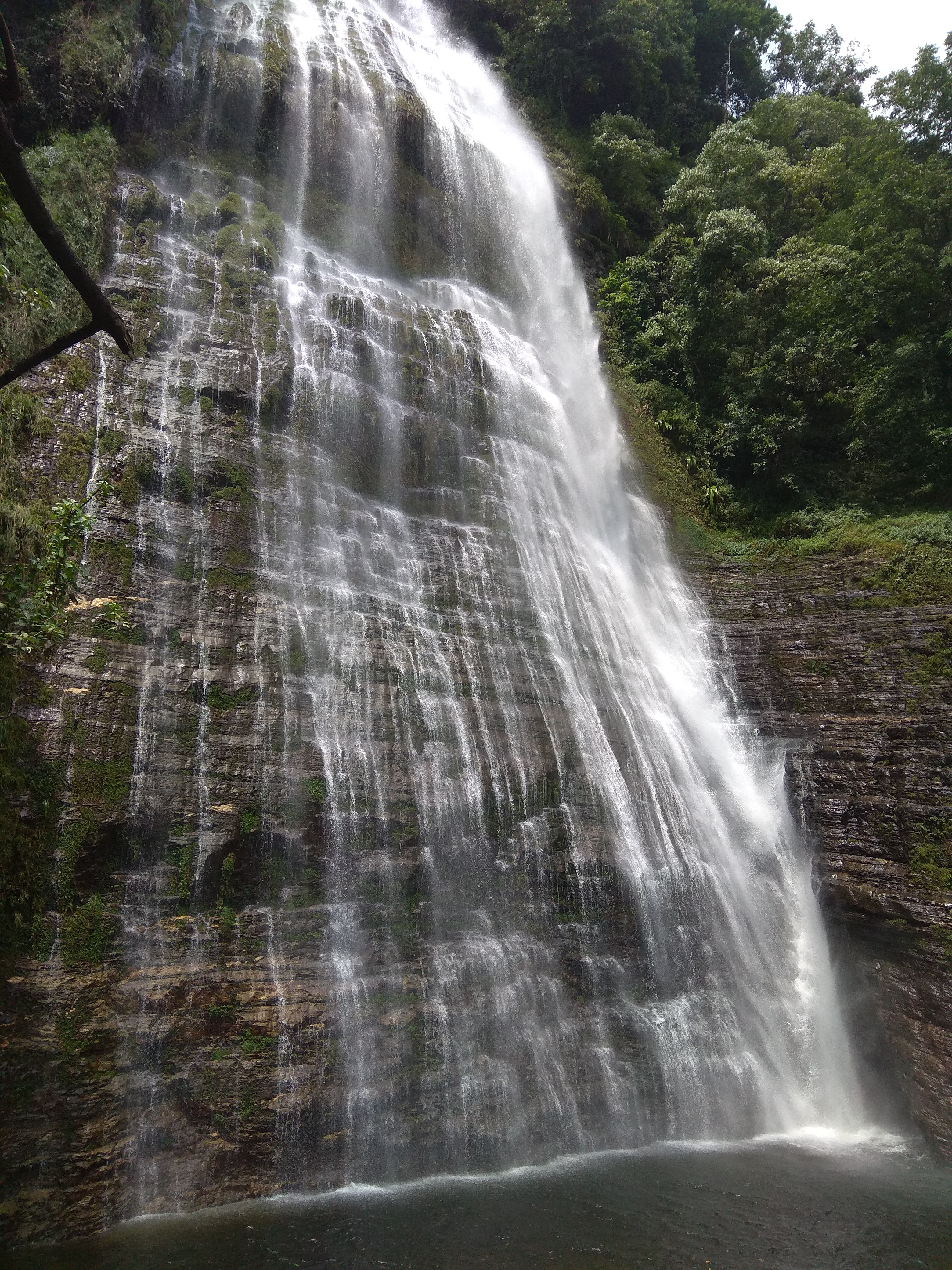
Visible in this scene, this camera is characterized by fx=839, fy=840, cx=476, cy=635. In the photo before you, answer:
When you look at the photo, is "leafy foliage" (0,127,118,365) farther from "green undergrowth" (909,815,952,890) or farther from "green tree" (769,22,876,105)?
"green tree" (769,22,876,105)

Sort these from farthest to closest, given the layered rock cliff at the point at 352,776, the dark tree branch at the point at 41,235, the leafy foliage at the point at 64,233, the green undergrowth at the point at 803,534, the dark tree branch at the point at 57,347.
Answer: the green undergrowth at the point at 803,534
the leafy foliage at the point at 64,233
the layered rock cliff at the point at 352,776
the dark tree branch at the point at 57,347
the dark tree branch at the point at 41,235

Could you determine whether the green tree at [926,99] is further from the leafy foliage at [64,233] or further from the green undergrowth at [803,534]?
the leafy foliage at [64,233]

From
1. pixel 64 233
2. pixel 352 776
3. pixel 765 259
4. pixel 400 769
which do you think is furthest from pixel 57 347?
pixel 765 259

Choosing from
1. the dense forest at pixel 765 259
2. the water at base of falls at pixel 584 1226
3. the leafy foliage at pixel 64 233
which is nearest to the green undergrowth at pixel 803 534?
the dense forest at pixel 765 259

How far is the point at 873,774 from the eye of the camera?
Result: 42.2 ft

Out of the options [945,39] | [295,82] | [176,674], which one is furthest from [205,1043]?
[945,39]

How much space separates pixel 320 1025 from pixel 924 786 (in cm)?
916

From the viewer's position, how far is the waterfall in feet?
28.3

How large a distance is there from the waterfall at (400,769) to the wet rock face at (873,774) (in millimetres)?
548

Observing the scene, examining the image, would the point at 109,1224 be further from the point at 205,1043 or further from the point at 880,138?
the point at 880,138

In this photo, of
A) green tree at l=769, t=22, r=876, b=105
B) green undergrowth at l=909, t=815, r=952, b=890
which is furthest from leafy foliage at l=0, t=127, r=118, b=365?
green tree at l=769, t=22, r=876, b=105

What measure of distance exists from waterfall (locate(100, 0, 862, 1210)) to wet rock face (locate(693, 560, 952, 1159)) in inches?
21.6

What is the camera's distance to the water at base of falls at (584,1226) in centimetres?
636

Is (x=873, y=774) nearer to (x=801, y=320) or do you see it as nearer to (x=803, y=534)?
(x=803, y=534)
